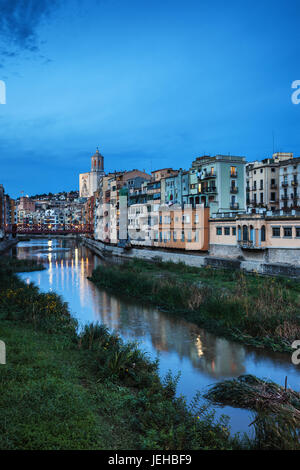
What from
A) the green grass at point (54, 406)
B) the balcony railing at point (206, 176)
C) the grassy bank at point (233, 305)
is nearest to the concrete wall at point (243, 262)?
the grassy bank at point (233, 305)

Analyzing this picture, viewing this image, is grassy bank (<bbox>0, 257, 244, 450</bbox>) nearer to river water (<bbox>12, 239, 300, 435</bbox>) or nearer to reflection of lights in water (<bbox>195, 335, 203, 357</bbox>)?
river water (<bbox>12, 239, 300, 435</bbox>)

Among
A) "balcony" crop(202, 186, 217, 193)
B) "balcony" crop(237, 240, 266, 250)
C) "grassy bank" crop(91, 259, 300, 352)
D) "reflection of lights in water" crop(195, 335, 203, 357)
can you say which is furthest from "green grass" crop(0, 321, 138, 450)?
"balcony" crop(202, 186, 217, 193)

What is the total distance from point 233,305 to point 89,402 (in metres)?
10.9

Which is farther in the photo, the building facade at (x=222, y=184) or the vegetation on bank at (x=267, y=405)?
the building facade at (x=222, y=184)

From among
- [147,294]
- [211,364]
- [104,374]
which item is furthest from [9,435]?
[147,294]

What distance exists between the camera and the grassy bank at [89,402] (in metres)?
6.22

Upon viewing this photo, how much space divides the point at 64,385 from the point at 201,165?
138 feet

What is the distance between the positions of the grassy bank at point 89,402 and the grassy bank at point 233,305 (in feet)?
18.5

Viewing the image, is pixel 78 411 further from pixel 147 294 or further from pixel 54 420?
pixel 147 294

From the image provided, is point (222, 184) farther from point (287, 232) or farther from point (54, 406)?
point (54, 406)

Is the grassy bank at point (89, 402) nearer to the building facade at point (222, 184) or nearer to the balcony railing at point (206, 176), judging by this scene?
the building facade at point (222, 184)

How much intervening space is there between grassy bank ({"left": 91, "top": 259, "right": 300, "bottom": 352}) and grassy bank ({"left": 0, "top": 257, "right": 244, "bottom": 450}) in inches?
222

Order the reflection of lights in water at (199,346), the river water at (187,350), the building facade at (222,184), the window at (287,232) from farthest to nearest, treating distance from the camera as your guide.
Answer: the building facade at (222,184), the window at (287,232), the reflection of lights in water at (199,346), the river water at (187,350)
